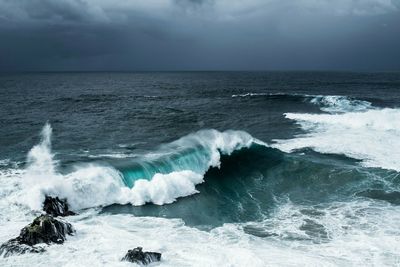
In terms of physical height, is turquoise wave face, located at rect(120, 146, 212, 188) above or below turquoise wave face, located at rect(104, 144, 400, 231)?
above

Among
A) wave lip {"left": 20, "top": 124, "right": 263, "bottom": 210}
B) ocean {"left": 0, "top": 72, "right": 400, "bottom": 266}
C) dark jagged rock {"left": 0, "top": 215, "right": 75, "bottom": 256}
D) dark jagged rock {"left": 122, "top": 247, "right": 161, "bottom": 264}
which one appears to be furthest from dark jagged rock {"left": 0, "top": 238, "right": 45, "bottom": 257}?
wave lip {"left": 20, "top": 124, "right": 263, "bottom": 210}

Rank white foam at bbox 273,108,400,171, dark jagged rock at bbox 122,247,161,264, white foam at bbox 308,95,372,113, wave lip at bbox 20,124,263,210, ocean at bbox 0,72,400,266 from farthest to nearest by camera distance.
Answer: white foam at bbox 308,95,372,113
white foam at bbox 273,108,400,171
wave lip at bbox 20,124,263,210
ocean at bbox 0,72,400,266
dark jagged rock at bbox 122,247,161,264

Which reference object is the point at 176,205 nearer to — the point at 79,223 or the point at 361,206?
the point at 79,223

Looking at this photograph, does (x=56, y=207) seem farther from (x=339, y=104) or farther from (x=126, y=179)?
(x=339, y=104)

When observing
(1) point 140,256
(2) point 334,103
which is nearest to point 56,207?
(1) point 140,256

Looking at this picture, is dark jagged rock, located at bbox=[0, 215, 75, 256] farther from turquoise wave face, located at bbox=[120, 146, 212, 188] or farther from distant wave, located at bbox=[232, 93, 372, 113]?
distant wave, located at bbox=[232, 93, 372, 113]

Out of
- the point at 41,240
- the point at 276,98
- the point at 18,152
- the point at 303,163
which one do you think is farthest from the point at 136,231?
the point at 276,98
